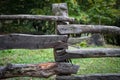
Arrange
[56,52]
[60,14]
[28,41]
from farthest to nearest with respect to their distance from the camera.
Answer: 1. [60,14]
2. [56,52]
3. [28,41]

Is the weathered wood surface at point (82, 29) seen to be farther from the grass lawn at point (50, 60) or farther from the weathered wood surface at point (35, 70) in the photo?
the grass lawn at point (50, 60)

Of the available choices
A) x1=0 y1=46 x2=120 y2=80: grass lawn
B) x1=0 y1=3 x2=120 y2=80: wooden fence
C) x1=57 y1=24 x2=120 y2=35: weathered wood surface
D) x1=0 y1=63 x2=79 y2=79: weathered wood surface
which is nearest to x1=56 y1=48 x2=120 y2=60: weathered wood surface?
x1=0 y1=3 x2=120 y2=80: wooden fence

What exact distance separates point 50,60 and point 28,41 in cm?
319

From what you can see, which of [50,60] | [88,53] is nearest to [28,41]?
[88,53]

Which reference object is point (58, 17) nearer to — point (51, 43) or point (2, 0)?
point (51, 43)

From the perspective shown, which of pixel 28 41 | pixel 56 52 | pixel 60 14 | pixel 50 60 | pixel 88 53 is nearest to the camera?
pixel 28 41

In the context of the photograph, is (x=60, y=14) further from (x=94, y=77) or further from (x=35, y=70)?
(x=94, y=77)

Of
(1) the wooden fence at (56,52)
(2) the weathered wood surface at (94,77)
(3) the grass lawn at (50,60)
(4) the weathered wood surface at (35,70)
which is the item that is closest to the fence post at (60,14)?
(1) the wooden fence at (56,52)

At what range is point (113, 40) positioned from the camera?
14398 millimetres

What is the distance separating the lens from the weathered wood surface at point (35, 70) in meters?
4.82

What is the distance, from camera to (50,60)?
799 cm

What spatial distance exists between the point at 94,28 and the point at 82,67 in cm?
Result: 273

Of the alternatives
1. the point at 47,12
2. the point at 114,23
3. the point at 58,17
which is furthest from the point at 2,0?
the point at 114,23

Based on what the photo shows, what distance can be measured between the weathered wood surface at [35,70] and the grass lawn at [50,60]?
216cm
